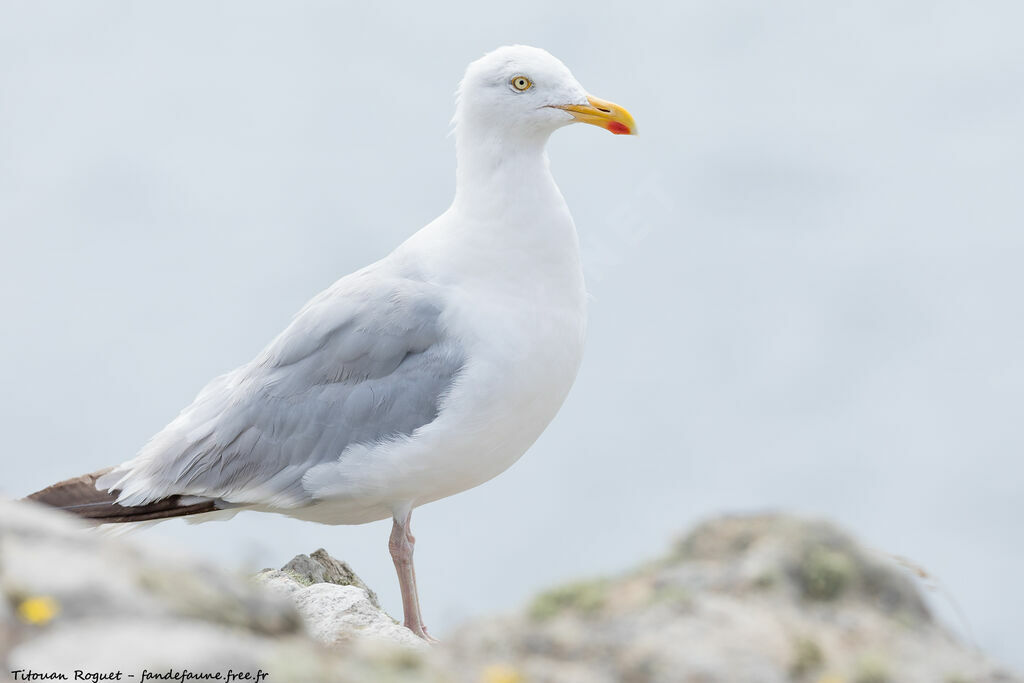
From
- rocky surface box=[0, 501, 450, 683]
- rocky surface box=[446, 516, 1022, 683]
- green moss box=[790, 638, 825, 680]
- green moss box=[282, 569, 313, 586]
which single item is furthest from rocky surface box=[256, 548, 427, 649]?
green moss box=[790, 638, 825, 680]

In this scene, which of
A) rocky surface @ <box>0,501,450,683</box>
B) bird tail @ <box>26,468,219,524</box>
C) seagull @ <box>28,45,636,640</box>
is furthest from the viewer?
bird tail @ <box>26,468,219,524</box>

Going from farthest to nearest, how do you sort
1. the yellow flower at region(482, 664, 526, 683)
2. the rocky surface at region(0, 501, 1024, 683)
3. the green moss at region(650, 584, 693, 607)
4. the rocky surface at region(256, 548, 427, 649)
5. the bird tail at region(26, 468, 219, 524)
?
the bird tail at region(26, 468, 219, 524) < the rocky surface at region(256, 548, 427, 649) < the green moss at region(650, 584, 693, 607) < the yellow flower at region(482, 664, 526, 683) < the rocky surface at region(0, 501, 1024, 683)

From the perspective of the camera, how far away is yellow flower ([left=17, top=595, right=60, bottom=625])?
12.3 ft

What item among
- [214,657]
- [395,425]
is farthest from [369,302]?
[214,657]

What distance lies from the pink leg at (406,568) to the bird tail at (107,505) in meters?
1.21

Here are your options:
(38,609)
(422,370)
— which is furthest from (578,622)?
(422,370)

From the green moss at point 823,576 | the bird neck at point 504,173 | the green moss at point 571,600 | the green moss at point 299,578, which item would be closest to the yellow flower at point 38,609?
the green moss at point 571,600

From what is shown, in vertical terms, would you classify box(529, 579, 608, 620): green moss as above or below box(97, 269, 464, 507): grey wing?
below

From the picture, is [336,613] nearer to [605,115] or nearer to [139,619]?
[605,115]

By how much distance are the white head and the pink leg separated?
2687mm

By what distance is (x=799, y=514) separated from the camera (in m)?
4.64

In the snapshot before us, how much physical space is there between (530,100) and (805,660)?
5.11 metres

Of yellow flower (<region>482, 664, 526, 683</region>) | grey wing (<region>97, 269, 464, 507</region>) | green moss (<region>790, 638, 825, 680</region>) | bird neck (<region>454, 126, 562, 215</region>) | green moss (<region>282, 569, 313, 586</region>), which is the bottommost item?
yellow flower (<region>482, 664, 526, 683</region>)

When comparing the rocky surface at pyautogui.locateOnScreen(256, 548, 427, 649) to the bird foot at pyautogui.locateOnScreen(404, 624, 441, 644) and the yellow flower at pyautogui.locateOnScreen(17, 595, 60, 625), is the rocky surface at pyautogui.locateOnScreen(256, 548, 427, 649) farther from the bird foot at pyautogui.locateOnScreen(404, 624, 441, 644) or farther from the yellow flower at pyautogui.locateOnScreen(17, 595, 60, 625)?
the yellow flower at pyautogui.locateOnScreen(17, 595, 60, 625)
